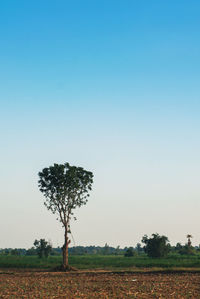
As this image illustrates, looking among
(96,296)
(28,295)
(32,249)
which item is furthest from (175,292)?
(32,249)

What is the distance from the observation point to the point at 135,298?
2334 centimetres

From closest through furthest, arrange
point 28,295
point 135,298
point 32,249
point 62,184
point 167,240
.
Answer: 1. point 135,298
2. point 28,295
3. point 62,184
4. point 167,240
5. point 32,249

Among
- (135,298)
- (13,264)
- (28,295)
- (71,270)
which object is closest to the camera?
(135,298)

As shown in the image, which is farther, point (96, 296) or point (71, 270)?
point (71, 270)

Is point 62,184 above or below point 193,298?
above

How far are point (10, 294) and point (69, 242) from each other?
124 ft

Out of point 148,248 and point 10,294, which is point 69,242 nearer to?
point 10,294

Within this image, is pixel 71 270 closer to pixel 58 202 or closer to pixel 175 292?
pixel 58 202

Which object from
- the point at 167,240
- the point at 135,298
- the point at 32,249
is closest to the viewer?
the point at 135,298

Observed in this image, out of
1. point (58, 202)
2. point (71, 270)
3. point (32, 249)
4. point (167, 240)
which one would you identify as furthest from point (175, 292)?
point (32, 249)

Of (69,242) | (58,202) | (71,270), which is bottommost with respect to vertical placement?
(71,270)

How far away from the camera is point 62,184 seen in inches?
2461

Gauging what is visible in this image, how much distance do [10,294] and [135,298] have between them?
834cm

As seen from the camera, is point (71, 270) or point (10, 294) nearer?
point (10, 294)
